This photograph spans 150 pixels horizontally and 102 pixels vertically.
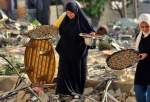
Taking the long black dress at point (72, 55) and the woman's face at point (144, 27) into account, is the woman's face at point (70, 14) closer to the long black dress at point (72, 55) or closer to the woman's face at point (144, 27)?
the long black dress at point (72, 55)

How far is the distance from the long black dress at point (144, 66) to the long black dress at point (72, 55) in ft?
4.06

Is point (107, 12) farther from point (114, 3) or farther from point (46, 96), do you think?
point (46, 96)

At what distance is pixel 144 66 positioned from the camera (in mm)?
7277

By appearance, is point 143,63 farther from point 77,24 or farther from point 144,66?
point 77,24

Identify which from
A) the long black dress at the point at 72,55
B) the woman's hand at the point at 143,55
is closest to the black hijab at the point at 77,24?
the long black dress at the point at 72,55

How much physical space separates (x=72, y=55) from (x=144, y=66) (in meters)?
1.58

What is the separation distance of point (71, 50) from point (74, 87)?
59 centimetres

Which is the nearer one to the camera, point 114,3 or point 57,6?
point 57,6

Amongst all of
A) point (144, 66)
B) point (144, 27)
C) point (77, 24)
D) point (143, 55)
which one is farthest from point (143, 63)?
point (77, 24)

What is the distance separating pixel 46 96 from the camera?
8.04 metres

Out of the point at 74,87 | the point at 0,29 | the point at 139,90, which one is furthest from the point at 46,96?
the point at 0,29

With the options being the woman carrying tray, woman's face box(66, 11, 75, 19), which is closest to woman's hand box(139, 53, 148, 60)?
the woman carrying tray

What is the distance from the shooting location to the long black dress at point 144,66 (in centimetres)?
726

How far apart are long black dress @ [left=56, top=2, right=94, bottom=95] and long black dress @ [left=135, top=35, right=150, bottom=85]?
124cm
